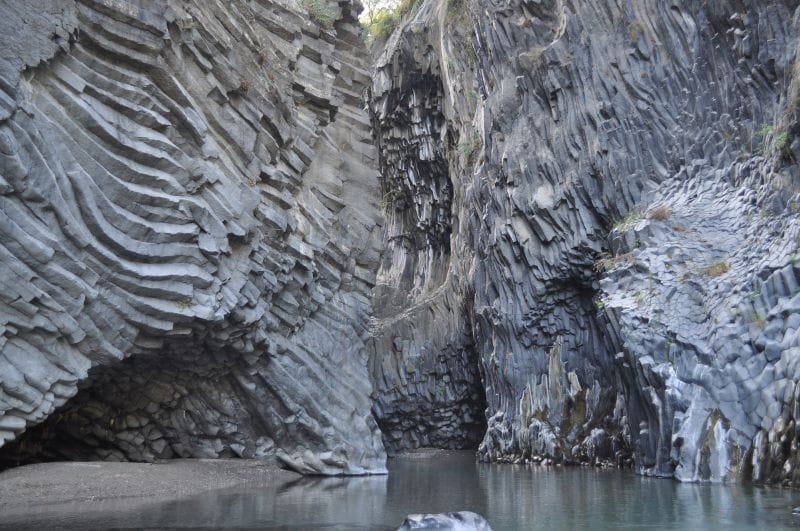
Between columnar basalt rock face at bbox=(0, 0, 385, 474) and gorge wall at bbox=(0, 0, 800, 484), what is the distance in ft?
0.23

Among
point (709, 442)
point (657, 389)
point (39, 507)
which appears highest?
point (657, 389)

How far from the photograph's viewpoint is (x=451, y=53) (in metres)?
35.6

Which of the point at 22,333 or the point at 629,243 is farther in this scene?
the point at 629,243

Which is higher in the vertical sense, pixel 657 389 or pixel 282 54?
pixel 282 54

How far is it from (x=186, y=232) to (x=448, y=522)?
1047 cm

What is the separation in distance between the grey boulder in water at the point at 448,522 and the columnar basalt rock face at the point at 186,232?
8313 millimetres

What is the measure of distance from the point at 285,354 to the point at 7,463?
7.66 meters

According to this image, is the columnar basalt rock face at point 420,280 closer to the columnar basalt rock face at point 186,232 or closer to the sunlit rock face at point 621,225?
the sunlit rock face at point 621,225

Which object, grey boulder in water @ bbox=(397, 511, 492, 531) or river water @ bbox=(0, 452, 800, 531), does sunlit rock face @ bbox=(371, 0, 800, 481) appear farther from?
grey boulder in water @ bbox=(397, 511, 492, 531)

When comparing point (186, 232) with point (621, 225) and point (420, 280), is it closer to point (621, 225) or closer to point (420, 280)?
point (621, 225)

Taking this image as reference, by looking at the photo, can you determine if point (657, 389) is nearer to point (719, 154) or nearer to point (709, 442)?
point (709, 442)

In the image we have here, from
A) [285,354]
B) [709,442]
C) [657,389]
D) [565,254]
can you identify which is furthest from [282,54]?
[709,442]

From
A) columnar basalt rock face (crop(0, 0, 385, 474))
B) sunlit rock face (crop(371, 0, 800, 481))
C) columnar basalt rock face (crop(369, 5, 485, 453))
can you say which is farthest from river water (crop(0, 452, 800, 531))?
columnar basalt rock face (crop(369, 5, 485, 453))

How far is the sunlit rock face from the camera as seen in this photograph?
17.0 m
